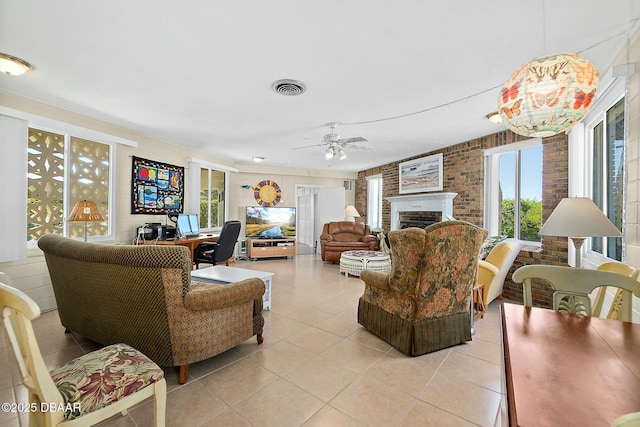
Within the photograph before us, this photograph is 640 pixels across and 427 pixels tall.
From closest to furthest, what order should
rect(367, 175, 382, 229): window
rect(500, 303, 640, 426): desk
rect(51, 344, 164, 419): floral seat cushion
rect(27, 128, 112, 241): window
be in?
rect(500, 303, 640, 426): desk
rect(51, 344, 164, 419): floral seat cushion
rect(27, 128, 112, 241): window
rect(367, 175, 382, 229): window

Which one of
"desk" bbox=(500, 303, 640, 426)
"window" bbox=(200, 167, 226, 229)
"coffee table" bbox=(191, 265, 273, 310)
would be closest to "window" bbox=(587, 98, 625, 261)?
"desk" bbox=(500, 303, 640, 426)

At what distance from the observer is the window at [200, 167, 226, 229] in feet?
19.0

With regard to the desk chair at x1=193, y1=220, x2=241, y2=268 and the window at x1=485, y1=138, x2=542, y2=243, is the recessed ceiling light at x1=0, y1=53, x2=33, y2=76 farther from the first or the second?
the window at x1=485, y1=138, x2=542, y2=243

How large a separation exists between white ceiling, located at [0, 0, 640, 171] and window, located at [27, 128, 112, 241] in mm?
486

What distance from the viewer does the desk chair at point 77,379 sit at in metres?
0.95

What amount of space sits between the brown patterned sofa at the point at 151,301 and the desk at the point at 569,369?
1.70m

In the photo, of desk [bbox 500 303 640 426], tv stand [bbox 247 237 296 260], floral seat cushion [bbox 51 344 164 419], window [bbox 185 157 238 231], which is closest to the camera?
desk [bbox 500 303 640 426]

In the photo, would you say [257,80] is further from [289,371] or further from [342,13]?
[289,371]

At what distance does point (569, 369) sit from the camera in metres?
0.79

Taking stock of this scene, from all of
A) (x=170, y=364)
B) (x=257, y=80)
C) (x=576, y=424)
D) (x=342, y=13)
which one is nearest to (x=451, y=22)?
(x=342, y=13)

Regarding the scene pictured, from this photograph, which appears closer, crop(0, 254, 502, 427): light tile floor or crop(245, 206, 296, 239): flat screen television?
crop(0, 254, 502, 427): light tile floor

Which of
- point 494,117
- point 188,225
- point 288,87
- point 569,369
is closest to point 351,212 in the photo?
point 188,225

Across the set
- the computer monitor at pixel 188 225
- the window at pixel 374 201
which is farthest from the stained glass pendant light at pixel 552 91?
the window at pixel 374 201

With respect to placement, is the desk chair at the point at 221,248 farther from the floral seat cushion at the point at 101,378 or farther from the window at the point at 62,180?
the floral seat cushion at the point at 101,378
